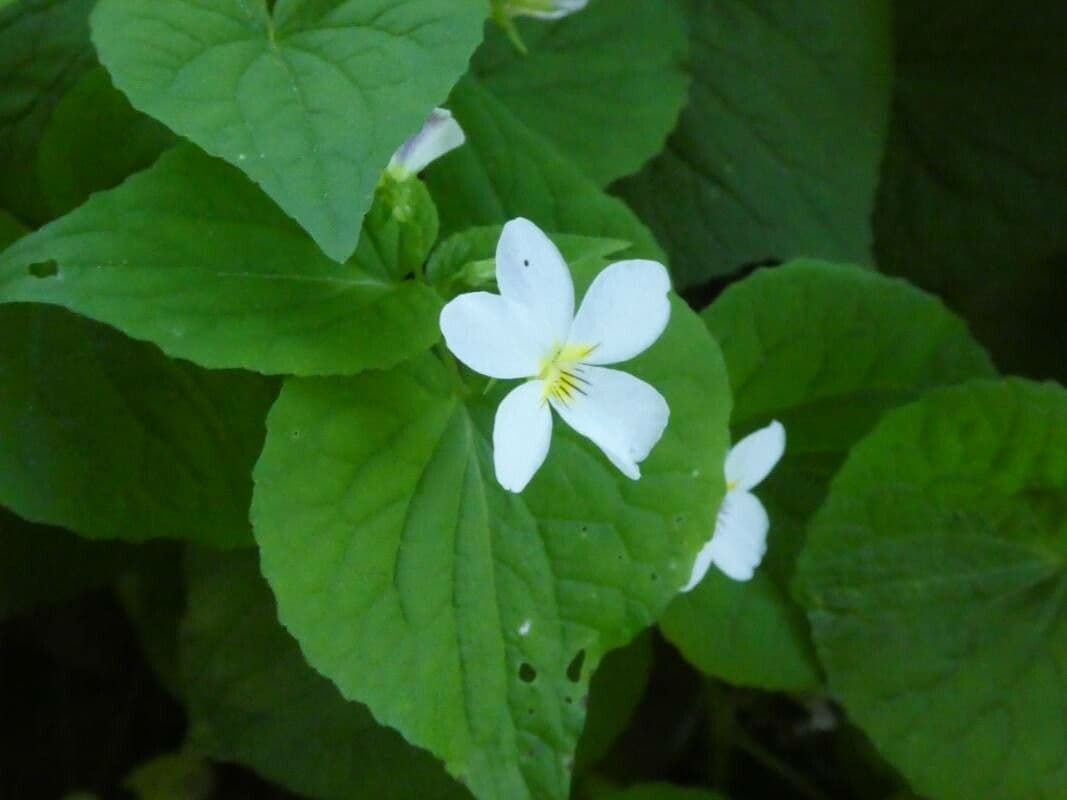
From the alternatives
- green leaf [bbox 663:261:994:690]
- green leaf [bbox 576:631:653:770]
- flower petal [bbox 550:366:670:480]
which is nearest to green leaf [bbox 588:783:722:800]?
green leaf [bbox 576:631:653:770]

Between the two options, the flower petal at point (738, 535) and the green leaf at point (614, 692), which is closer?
the flower petal at point (738, 535)

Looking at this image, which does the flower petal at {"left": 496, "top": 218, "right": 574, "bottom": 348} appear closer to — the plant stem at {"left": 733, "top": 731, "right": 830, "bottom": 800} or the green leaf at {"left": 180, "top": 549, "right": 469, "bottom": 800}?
the green leaf at {"left": 180, "top": 549, "right": 469, "bottom": 800}

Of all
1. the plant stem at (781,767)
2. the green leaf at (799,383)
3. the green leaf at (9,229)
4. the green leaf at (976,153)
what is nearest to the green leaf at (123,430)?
the green leaf at (9,229)

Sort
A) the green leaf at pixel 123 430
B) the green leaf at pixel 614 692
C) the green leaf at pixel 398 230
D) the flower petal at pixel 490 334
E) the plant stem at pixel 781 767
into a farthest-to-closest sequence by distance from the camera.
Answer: the plant stem at pixel 781 767 < the green leaf at pixel 614 692 < the green leaf at pixel 123 430 < the green leaf at pixel 398 230 < the flower petal at pixel 490 334

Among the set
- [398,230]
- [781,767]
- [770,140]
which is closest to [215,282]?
[398,230]

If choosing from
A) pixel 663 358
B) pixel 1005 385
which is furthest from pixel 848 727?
pixel 663 358

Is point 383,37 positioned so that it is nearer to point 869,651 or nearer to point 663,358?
point 663,358

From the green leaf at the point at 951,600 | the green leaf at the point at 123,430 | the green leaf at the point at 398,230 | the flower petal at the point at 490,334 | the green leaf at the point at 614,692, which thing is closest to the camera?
the flower petal at the point at 490,334

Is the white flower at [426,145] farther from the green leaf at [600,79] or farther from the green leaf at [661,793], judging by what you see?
the green leaf at [661,793]
